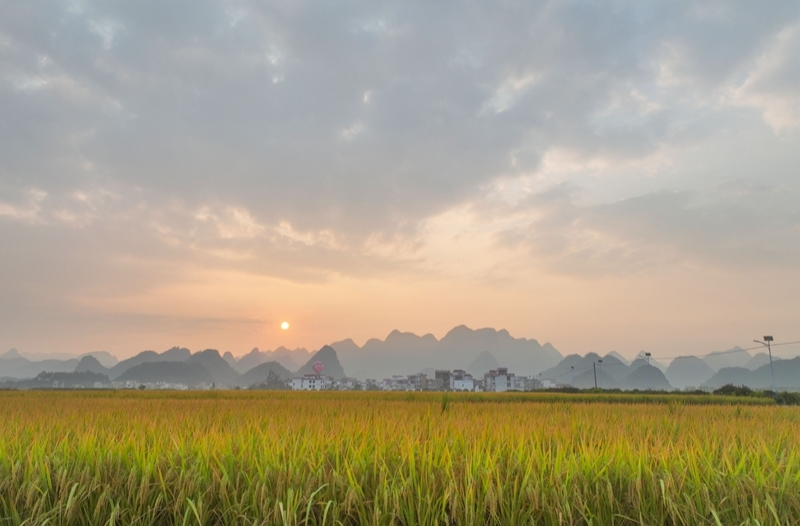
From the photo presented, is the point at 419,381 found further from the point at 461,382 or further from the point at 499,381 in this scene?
the point at 499,381

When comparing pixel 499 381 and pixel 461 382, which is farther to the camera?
pixel 499 381

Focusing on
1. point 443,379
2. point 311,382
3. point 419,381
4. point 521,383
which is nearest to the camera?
point 311,382

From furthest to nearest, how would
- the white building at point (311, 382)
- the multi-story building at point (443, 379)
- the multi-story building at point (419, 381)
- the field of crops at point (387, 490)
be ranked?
1. the multi-story building at point (419, 381)
2. the multi-story building at point (443, 379)
3. the white building at point (311, 382)
4. the field of crops at point (387, 490)

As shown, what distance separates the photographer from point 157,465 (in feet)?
9.93

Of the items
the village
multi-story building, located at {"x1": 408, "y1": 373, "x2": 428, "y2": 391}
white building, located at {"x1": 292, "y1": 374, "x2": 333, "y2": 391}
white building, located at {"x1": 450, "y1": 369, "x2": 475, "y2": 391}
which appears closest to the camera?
white building, located at {"x1": 450, "y1": 369, "x2": 475, "y2": 391}

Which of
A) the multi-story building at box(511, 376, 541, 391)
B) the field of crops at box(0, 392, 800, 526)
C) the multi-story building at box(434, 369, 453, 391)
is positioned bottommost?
the multi-story building at box(511, 376, 541, 391)

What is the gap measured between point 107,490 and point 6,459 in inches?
56.7

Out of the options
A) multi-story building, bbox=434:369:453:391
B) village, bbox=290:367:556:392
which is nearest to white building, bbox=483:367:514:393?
village, bbox=290:367:556:392

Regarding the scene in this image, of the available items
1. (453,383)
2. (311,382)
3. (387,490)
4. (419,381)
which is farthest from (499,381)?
(387,490)

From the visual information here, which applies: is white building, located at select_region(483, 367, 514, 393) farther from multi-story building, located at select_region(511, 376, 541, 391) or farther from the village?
multi-story building, located at select_region(511, 376, 541, 391)

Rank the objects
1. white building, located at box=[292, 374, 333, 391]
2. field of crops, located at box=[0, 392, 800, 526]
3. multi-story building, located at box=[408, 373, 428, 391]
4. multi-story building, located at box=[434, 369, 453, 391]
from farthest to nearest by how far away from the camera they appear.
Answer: multi-story building, located at box=[408, 373, 428, 391], multi-story building, located at box=[434, 369, 453, 391], white building, located at box=[292, 374, 333, 391], field of crops, located at box=[0, 392, 800, 526]

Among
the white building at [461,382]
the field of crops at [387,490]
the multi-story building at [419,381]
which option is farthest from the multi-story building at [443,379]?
the field of crops at [387,490]

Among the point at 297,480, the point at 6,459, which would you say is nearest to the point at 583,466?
the point at 297,480

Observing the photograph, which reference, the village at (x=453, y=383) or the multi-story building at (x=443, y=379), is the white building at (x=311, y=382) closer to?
the village at (x=453, y=383)
